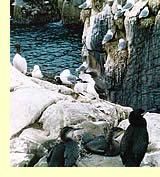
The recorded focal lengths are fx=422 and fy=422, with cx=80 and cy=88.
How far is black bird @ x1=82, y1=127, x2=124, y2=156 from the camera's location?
5.26 meters

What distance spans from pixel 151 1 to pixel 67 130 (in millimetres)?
10517

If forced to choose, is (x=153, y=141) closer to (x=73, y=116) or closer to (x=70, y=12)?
(x=73, y=116)

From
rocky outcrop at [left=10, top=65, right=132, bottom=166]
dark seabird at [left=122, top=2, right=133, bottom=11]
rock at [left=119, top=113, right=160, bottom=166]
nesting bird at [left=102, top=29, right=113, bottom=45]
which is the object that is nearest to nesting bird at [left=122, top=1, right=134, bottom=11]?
dark seabird at [left=122, top=2, right=133, bottom=11]

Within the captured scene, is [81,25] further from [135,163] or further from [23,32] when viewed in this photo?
[135,163]

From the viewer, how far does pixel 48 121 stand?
5.72m

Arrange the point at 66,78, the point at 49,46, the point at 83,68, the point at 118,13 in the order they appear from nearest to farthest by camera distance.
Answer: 1. the point at 66,78
2. the point at 118,13
3. the point at 83,68
4. the point at 49,46

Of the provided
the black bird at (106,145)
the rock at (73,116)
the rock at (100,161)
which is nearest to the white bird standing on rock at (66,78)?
the rock at (73,116)

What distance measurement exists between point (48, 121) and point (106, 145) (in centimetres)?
93

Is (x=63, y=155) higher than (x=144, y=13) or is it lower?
lower

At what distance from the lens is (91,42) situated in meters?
18.0

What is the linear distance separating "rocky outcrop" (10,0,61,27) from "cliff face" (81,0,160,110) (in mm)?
13613

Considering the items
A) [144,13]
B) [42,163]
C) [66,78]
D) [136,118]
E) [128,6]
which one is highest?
[128,6]

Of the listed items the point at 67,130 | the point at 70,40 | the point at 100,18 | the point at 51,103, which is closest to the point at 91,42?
the point at 100,18

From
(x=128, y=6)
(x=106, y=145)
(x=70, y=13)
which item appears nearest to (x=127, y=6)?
(x=128, y=6)
